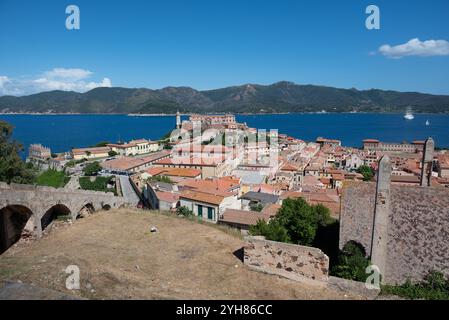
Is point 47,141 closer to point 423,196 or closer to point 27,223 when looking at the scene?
point 27,223

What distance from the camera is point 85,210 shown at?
22.1m

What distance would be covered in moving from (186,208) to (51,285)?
19271mm

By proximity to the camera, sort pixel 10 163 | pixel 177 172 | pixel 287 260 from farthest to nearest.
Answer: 1. pixel 177 172
2. pixel 10 163
3. pixel 287 260

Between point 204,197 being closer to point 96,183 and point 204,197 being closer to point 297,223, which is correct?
point 297,223

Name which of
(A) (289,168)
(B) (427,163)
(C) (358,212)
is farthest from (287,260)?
(A) (289,168)

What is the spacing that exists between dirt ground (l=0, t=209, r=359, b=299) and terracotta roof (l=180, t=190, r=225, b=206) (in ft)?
37.8

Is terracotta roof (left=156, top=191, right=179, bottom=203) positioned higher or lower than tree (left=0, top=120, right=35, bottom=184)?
lower

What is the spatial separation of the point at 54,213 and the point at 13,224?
3736mm

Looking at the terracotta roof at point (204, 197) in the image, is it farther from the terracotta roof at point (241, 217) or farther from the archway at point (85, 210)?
the archway at point (85, 210)

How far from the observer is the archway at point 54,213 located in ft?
59.4

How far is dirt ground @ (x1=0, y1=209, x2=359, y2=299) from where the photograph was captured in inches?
362

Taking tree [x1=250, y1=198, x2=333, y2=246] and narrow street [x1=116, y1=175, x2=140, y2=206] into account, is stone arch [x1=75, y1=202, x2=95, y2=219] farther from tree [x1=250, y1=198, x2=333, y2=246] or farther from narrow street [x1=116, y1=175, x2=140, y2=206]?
narrow street [x1=116, y1=175, x2=140, y2=206]

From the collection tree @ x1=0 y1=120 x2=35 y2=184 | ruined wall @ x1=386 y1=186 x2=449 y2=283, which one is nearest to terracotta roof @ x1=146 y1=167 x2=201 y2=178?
tree @ x1=0 y1=120 x2=35 y2=184

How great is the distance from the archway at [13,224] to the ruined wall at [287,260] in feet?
38.6
